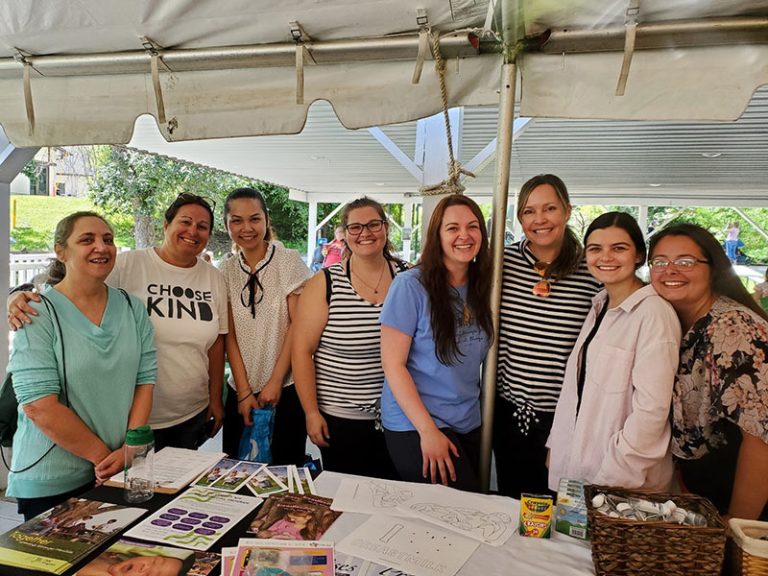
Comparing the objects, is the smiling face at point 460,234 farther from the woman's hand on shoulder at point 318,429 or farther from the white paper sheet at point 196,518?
the white paper sheet at point 196,518

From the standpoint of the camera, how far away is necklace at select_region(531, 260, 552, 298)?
1883 millimetres

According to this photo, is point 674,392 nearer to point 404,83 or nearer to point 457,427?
point 457,427

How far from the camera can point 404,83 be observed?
1969mm

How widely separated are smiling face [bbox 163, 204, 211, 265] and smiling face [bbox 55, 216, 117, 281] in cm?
33

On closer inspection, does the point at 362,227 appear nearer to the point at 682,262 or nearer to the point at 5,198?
the point at 682,262

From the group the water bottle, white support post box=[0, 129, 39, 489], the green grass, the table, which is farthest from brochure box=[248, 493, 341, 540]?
the green grass

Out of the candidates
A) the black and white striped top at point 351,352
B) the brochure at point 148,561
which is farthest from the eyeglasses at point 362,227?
the brochure at point 148,561

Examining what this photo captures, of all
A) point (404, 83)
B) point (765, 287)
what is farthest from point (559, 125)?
point (404, 83)

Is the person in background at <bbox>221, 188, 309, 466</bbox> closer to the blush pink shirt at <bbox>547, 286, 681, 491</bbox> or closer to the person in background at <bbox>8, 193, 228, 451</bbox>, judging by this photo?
the person in background at <bbox>8, 193, 228, 451</bbox>

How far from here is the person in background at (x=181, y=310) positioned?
6.91ft

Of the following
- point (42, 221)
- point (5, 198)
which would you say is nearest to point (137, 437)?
point (5, 198)

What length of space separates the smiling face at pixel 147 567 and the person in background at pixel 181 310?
988mm

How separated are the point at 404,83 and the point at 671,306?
1.24 metres

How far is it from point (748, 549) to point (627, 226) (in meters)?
0.97
